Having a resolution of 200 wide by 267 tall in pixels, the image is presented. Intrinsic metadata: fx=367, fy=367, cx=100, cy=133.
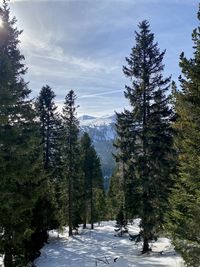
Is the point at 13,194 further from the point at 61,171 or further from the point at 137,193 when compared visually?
the point at 61,171

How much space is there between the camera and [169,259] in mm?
21500

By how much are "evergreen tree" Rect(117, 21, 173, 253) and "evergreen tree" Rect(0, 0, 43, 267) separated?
9.66m

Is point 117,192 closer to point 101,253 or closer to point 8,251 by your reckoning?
point 101,253

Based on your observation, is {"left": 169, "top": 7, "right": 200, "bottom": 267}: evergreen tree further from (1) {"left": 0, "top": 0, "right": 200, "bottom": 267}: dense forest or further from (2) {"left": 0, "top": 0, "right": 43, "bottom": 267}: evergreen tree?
(2) {"left": 0, "top": 0, "right": 43, "bottom": 267}: evergreen tree

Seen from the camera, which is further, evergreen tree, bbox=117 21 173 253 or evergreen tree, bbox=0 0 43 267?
evergreen tree, bbox=117 21 173 253

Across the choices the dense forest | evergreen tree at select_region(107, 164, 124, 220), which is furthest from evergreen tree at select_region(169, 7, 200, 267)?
evergreen tree at select_region(107, 164, 124, 220)

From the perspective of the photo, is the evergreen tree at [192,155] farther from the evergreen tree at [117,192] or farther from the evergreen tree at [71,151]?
the evergreen tree at [71,151]

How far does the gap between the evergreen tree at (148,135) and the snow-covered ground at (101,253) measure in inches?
90.0

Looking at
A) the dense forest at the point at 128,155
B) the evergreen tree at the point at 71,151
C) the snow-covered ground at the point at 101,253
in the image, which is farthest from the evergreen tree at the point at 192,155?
the evergreen tree at the point at 71,151

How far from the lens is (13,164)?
1761 cm

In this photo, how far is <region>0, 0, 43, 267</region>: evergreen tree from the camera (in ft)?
55.9

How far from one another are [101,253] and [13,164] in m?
14.3

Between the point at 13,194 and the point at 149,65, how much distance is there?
1528 cm

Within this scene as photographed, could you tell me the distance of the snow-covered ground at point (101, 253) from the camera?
22219 millimetres
